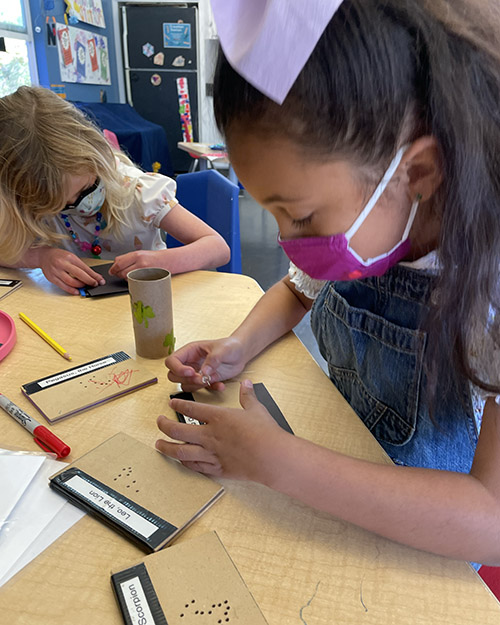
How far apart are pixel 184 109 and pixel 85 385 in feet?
17.7

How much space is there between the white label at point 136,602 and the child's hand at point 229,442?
0.44 feet

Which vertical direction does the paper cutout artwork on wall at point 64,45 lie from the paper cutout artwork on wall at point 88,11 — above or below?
below

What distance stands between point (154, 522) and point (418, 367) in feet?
1.24

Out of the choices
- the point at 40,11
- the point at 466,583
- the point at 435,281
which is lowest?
the point at 466,583

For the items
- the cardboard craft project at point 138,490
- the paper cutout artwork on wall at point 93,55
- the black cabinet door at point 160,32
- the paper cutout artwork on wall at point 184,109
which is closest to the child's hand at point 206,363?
the cardboard craft project at point 138,490

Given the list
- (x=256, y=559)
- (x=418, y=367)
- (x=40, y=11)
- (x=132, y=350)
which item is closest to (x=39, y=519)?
(x=256, y=559)

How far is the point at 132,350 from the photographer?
2.52ft

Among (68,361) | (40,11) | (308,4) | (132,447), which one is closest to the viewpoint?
(308,4)

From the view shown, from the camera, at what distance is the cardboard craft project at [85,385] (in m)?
0.61

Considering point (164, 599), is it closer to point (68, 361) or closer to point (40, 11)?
point (68, 361)

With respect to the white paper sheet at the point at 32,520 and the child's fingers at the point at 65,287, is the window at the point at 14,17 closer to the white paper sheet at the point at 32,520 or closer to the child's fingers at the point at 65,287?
the child's fingers at the point at 65,287

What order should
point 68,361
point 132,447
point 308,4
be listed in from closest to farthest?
point 308,4 → point 132,447 → point 68,361

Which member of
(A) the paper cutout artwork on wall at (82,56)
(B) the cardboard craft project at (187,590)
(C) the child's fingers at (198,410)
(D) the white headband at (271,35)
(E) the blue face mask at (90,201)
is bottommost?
(B) the cardboard craft project at (187,590)

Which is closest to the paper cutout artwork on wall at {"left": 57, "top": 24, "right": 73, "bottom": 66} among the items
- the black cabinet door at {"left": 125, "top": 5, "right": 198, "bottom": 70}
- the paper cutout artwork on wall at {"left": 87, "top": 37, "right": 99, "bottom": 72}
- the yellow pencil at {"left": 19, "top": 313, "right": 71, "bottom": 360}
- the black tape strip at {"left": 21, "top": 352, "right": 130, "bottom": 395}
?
the paper cutout artwork on wall at {"left": 87, "top": 37, "right": 99, "bottom": 72}
